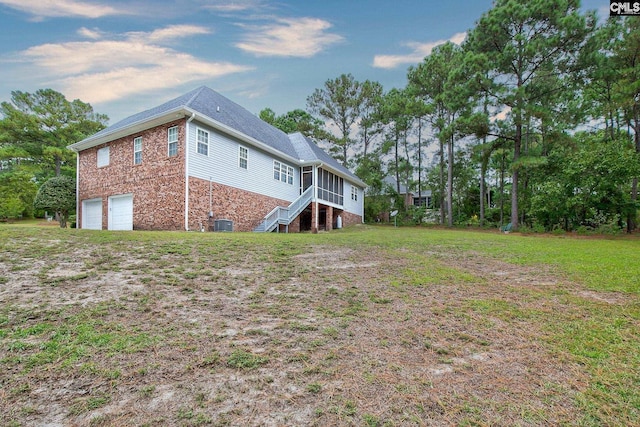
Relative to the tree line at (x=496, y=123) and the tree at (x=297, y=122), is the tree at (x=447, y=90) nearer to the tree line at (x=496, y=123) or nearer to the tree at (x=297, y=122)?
the tree line at (x=496, y=123)

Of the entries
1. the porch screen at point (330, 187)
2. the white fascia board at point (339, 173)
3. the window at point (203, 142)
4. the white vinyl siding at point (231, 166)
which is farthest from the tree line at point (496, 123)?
the window at point (203, 142)

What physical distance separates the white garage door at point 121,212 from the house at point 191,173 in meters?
0.04

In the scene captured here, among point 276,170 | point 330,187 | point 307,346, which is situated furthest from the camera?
point 330,187

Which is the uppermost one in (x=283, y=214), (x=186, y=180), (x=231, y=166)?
(x=231, y=166)

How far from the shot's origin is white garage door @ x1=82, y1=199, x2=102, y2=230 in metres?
14.4

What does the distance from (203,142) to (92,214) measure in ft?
25.0

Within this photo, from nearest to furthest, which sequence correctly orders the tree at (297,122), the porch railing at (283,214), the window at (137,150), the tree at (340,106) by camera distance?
the window at (137,150), the porch railing at (283,214), the tree at (340,106), the tree at (297,122)

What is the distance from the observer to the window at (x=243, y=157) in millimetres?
13833

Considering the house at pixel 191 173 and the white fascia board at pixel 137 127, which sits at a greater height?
the white fascia board at pixel 137 127

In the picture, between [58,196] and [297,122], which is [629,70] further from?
[58,196]

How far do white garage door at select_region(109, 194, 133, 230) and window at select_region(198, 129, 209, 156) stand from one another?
156 inches

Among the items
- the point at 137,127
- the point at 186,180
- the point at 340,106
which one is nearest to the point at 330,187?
the point at 186,180

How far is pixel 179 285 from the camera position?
4043 millimetres

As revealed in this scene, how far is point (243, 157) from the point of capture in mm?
14023
